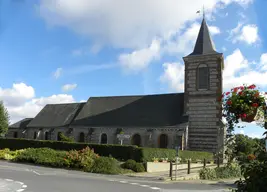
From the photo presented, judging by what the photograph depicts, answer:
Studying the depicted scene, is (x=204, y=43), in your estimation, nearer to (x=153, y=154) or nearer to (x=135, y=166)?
(x=153, y=154)

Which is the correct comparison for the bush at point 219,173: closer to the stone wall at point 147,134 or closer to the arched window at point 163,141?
the stone wall at point 147,134

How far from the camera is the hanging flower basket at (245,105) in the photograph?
16.4ft

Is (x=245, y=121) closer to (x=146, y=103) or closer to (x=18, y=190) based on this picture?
(x=18, y=190)

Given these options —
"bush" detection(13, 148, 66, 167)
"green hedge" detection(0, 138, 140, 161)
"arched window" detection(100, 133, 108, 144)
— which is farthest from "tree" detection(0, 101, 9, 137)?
"bush" detection(13, 148, 66, 167)

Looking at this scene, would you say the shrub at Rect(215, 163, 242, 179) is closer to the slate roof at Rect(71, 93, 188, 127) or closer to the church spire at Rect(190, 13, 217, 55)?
the slate roof at Rect(71, 93, 188, 127)

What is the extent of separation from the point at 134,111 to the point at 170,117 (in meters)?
5.14

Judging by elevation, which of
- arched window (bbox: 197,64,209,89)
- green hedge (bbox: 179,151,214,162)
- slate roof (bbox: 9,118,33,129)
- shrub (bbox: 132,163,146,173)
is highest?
arched window (bbox: 197,64,209,89)

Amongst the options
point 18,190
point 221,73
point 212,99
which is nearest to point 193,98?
point 212,99

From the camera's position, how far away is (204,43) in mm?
35000

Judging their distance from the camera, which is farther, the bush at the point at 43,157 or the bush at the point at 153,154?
the bush at the point at 153,154

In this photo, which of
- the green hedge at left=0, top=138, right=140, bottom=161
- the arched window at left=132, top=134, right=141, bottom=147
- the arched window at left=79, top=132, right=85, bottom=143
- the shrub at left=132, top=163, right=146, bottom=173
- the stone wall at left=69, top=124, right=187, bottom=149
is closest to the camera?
the shrub at left=132, top=163, right=146, bottom=173

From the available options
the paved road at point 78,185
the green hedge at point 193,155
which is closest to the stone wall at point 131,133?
the green hedge at point 193,155

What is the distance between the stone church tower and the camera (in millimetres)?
31719

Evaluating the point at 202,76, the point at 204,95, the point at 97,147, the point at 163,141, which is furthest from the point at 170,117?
the point at 97,147
